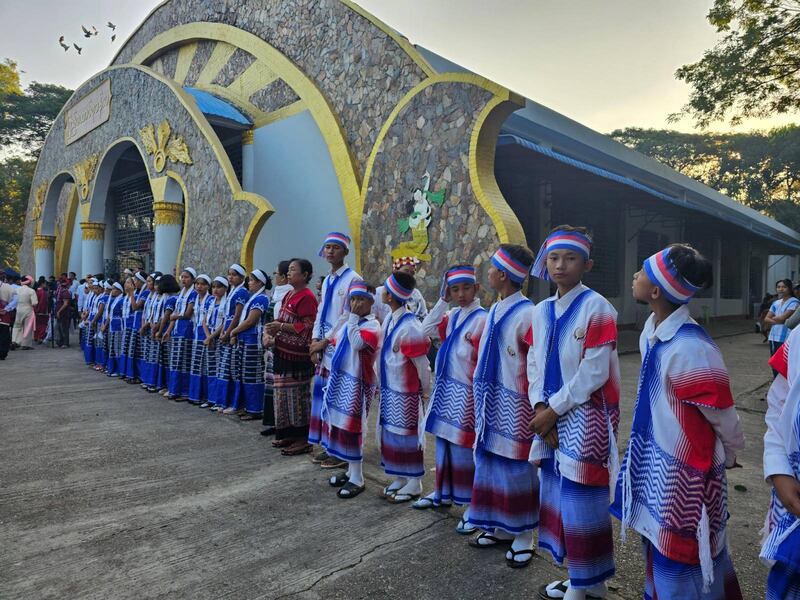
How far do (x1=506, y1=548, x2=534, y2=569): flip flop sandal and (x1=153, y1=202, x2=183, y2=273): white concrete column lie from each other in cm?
965

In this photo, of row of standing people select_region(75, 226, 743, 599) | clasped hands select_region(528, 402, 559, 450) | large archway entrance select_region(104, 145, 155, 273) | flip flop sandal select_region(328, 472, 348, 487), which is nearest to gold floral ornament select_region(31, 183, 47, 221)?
large archway entrance select_region(104, 145, 155, 273)

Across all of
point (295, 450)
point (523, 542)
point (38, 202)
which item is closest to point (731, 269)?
point (295, 450)

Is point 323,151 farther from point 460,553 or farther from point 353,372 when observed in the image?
point 460,553

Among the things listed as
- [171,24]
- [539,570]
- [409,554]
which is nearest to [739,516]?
[539,570]

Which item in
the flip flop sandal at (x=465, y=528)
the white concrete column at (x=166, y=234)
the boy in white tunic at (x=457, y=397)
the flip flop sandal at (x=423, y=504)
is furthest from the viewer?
the white concrete column at (x=166, y=234)

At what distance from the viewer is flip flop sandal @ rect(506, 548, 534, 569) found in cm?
263

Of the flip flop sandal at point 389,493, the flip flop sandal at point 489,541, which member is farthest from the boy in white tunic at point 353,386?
the flip flop sandal at point 489,541

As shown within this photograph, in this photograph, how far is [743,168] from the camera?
29906 millimetres

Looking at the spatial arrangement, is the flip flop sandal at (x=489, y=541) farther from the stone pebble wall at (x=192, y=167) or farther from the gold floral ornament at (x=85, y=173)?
the gold floral ornament at (x=85, y=173)

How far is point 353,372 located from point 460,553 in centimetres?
141

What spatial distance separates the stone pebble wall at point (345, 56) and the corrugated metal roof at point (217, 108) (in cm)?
150

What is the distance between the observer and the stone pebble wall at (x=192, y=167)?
9.41m

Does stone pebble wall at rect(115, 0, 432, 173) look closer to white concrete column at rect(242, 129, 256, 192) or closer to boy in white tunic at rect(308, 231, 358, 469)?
white concrete column at rect(242, 129, 256, 192)

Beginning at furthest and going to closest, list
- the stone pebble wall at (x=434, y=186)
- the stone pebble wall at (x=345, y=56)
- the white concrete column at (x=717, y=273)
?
the white concrete column at (x=717, y=273)
the stone pebble wall at (x=345, y=56)
the stone pebble wall at (x=434, y=186)
